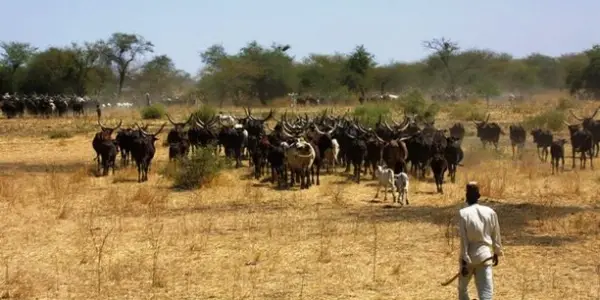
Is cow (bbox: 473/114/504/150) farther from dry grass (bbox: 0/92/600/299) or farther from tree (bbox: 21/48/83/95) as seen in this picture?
Answer: tree (bbox: 21/48/83/95)

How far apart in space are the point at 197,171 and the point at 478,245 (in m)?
13.2

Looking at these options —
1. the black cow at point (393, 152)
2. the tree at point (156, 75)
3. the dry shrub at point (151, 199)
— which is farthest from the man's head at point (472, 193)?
the tree at point (156, 75)

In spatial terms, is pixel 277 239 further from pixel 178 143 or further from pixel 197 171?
pixel 178 143

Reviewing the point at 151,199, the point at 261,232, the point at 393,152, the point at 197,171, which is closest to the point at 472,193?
the point at 261,232

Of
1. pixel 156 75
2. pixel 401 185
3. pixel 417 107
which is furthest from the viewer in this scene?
pixel 156 75

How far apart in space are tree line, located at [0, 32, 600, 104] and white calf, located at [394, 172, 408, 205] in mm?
51325

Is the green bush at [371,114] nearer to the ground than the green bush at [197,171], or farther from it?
farther from it

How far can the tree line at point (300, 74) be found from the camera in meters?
77.4

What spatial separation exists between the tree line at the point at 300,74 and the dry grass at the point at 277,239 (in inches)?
1954

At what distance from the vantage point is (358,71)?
267 ft

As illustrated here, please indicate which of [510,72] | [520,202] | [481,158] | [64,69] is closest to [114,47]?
[64,69]

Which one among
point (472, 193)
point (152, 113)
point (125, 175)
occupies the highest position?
point (152, 113)

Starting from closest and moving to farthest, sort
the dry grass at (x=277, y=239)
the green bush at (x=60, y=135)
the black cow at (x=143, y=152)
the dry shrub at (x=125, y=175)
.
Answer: the dry grass at (x=277, y=239) < the dry shrub at (x=125, y=175) < the black cow at (x=143, y=152) < the green bush at (x=60, y=135)

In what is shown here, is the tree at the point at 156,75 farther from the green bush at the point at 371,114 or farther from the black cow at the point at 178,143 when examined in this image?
the black cow at the point at 178,143
